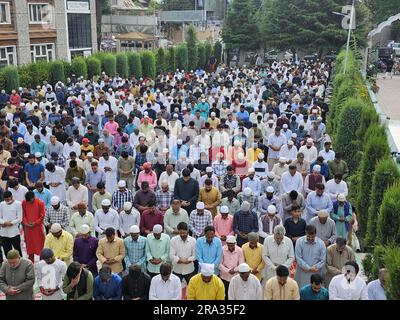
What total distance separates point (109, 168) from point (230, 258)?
4.15 metres

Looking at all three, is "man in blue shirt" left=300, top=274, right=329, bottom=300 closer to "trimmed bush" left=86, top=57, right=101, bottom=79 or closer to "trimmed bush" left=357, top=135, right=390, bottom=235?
"trimmed bush" left=357, top=135, right=390, bottom=235

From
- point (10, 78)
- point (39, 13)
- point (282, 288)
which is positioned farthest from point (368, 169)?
point (39, 13)

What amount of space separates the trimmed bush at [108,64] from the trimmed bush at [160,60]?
5561mm

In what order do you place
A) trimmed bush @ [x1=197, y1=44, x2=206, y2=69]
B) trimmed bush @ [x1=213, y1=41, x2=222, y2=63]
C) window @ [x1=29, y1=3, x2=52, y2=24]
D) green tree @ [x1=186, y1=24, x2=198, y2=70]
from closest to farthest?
window @ [x1=29, y1=3, x2=52, y2=24] → green tree @ [x1=186, y1=24, x2=198, y2=70] → trimmed bush @ [x1=197, y1=44, x2=206, y2=69] → trimmed bush @ [x1=213, y1=41, x2=222, y2=63]

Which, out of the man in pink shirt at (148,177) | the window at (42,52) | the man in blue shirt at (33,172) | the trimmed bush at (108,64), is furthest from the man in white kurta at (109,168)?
the window at (42,52)

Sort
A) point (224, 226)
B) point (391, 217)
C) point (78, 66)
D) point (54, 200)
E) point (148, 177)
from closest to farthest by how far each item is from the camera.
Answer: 1. point (391, 217)
2. point (224, 226)
3. point (54, 200)
4. point (148, 177)
5. point (78, 66)

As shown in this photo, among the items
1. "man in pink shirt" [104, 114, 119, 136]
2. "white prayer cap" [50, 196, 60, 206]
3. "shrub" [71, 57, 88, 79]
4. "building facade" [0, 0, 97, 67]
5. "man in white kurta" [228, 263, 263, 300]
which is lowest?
"man in white kurta" [228, 263, 263, 300]

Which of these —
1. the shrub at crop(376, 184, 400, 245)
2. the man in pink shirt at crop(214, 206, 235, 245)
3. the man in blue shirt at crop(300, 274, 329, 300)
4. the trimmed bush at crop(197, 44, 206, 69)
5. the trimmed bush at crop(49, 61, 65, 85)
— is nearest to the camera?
the man in blue shirt at crop(300, 274, 329, 300)

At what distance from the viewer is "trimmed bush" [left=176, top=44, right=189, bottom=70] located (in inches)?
1480

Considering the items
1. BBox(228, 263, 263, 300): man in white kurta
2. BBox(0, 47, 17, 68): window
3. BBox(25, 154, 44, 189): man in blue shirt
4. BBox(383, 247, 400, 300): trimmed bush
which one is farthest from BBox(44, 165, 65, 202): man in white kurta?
BBox(0, 47, 17, 68): window

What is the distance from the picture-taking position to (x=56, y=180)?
997cm

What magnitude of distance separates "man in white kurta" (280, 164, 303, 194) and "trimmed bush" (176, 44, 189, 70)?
1139 inches

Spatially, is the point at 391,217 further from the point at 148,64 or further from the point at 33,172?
the point at 148,64

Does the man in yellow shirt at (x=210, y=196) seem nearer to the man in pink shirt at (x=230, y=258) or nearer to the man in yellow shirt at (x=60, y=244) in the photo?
the man in pink shirt at (x=230, y=258)
